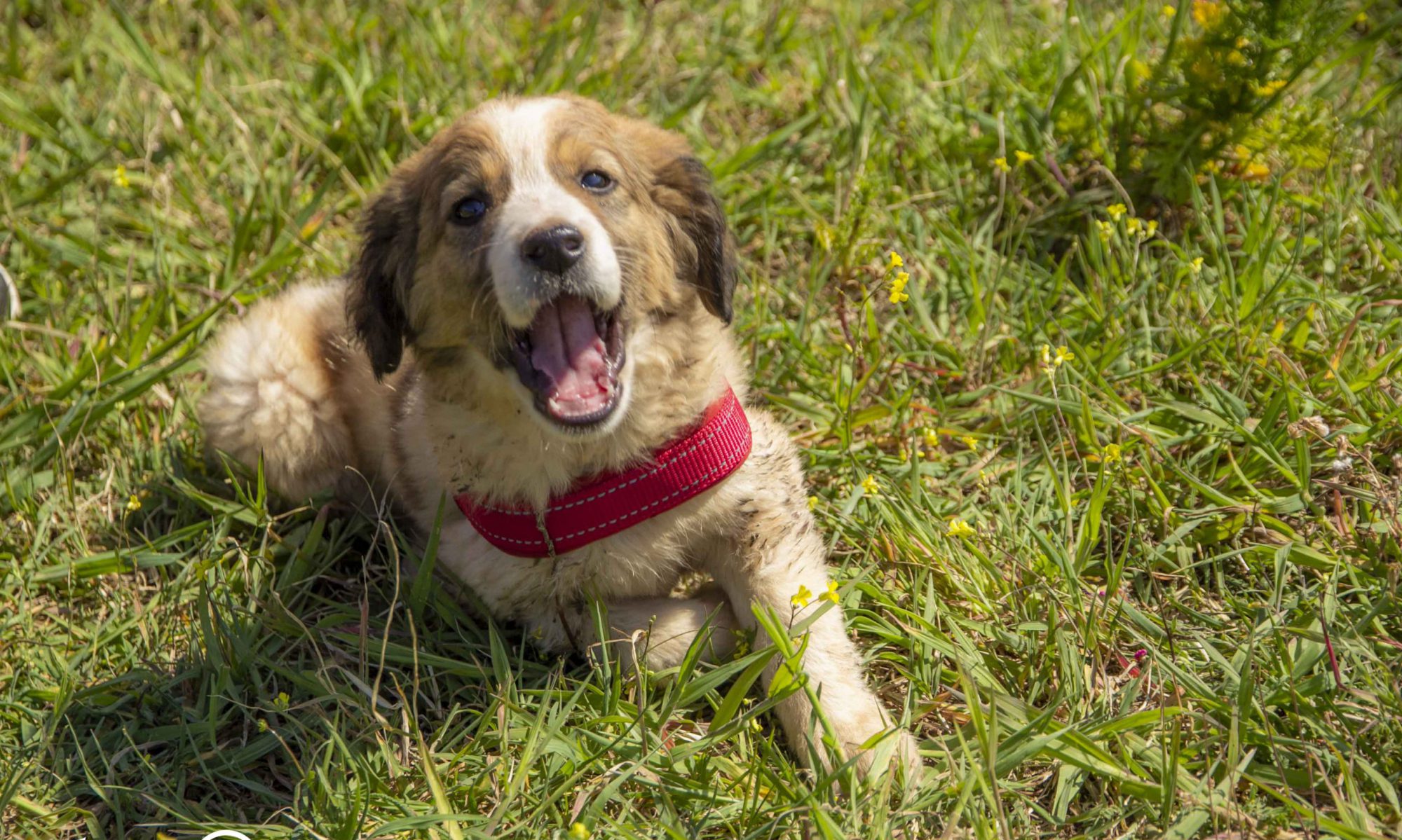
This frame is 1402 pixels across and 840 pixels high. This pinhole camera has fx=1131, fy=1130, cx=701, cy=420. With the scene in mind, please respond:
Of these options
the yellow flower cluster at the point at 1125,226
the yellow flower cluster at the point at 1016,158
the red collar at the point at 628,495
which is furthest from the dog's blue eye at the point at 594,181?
the yellow flower cluster at the point at 1125,226

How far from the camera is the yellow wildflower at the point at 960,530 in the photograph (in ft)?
10.3

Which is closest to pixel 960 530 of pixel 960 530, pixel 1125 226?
pixel 960 530

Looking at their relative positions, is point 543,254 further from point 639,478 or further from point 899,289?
point 899,289

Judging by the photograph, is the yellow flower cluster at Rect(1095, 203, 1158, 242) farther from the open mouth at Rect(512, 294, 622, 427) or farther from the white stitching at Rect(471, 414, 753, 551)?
the open mouth at Rect(512, 294, 622, 427)

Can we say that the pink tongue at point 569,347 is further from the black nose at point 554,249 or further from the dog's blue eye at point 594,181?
the dog's blue eye at point 594,181

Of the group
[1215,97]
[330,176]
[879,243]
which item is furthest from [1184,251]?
[330,176]

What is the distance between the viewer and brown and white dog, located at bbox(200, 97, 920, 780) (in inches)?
111

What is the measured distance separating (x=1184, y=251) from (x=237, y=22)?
14.9ft

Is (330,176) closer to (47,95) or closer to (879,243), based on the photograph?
(47,95)

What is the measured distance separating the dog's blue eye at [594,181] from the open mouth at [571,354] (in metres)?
0.33

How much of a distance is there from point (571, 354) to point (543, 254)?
316 millimetres

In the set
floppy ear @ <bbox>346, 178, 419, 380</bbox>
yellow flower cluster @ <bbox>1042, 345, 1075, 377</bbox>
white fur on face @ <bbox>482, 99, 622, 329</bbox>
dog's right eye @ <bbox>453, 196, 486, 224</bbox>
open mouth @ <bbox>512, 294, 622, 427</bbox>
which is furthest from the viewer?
yellow flower cluster @ <bbox>1042, 345, 1075, 377</bbox>

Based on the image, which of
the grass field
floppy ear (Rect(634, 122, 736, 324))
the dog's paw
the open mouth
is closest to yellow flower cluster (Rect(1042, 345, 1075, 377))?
the grass field

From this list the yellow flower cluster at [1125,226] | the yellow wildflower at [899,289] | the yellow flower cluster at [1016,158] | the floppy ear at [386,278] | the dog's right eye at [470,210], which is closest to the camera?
the dog's right eye at [470,210]
